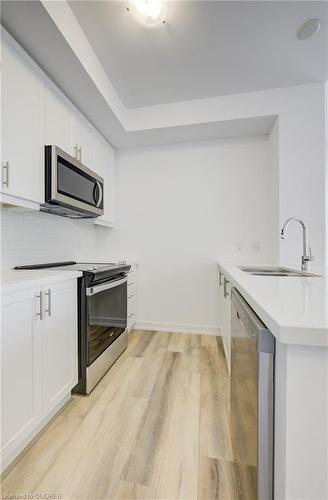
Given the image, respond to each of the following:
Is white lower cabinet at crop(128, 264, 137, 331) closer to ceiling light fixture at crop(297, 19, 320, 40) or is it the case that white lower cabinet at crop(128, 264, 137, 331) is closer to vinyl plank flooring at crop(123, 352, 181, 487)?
vinyl plank flooring at crop(123, 352, 181, 487)

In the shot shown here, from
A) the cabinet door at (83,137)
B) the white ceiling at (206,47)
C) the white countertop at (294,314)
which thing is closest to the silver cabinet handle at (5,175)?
the cabinet door at (83,137)

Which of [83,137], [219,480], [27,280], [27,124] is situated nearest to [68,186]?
[27,124]

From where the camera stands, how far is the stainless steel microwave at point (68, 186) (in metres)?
1.74

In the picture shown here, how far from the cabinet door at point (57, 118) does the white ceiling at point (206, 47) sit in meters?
0.46

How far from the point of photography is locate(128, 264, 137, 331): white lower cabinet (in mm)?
2820

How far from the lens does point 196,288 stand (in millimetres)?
3012

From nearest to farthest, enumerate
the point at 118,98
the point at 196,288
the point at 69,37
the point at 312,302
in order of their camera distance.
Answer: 1. the point at 312,302
2. the point at 69,37
3. the point at 118,98
4. the point at 196,288

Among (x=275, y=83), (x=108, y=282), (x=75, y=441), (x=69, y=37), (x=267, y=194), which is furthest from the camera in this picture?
(x=267, y=194)

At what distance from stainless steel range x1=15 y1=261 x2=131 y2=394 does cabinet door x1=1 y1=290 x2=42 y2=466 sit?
1.35 feet

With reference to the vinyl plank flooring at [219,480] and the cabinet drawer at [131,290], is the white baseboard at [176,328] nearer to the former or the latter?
the cabinet drawer at [131,290]

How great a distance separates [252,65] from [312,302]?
2.19 meters

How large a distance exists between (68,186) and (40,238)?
56cm

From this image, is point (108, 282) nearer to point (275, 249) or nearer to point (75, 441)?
point (75, 441)

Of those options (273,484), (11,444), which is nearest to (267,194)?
(273,484)
